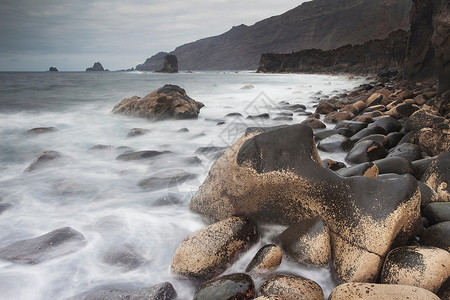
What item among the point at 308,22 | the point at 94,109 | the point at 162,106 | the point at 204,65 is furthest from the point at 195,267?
the point at 204,65

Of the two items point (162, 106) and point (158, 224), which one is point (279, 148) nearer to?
point (158, 224)

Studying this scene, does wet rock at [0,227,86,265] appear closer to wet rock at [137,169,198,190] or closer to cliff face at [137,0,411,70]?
wet rock at [137,169,198,190]

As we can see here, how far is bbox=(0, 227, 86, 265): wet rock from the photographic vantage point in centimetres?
255

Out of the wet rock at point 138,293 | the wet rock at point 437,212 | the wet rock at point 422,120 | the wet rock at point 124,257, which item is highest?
the wet rock at point 422,120

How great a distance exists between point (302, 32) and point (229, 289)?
463 ft

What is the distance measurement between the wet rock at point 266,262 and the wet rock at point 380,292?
19.4 inches

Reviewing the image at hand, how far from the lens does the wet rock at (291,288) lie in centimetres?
182

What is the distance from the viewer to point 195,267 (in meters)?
2.19

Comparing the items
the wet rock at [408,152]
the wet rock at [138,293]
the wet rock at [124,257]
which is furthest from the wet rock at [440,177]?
the wet rock at [124,257]

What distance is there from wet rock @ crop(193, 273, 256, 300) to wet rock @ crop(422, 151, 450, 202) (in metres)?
1.85

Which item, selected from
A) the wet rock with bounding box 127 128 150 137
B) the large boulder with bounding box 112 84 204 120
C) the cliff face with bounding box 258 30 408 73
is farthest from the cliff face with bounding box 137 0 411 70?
the wet rock with bounding box 127 128 150 137

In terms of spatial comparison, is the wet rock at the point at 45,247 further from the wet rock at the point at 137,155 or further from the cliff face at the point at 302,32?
the cliff face at the point at 302,32

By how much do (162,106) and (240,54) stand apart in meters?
145

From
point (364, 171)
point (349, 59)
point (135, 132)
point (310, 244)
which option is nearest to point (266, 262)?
point (310, 244)
